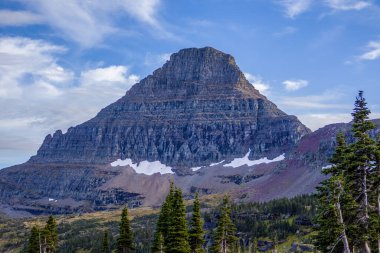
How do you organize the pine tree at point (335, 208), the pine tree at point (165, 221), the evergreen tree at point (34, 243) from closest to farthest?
the pine tree at point (335, 208)
the pine tree at point (165, 221)
the evergreen tree at point (34, 243)

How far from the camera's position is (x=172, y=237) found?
57531 millimetres

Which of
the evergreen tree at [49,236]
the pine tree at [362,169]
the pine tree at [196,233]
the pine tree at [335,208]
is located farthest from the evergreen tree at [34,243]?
the pine tree at [362,169]

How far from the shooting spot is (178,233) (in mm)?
57188

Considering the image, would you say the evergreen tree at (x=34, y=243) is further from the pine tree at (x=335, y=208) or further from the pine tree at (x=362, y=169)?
the pine tree at (x=362, y=169)

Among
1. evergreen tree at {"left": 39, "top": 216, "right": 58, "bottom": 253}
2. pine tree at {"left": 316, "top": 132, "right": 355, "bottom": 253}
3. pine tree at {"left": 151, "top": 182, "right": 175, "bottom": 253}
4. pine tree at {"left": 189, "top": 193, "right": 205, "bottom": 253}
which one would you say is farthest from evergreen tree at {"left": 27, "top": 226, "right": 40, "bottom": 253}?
pine tree at {"left": 316, "top": 132, "right": 355, "bottom": 253}

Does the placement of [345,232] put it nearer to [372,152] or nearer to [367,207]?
[367,207]

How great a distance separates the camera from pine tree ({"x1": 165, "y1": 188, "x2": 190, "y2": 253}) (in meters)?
56.5

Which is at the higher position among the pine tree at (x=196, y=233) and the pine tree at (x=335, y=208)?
the pine tree at (x=335, y=208)

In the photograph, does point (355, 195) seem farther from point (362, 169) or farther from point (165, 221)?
point (165, 221)

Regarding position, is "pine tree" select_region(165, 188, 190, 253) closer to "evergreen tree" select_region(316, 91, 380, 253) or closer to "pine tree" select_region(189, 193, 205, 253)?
"pine tree" select_region(189, 193, 205, 253)

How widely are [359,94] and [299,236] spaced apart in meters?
164

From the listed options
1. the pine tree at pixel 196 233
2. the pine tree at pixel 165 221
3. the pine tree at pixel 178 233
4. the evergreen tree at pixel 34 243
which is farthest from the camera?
the evergreen tree at pixel 34 243

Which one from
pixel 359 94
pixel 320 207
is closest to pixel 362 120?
pixel 359 94

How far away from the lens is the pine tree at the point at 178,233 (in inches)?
2226
